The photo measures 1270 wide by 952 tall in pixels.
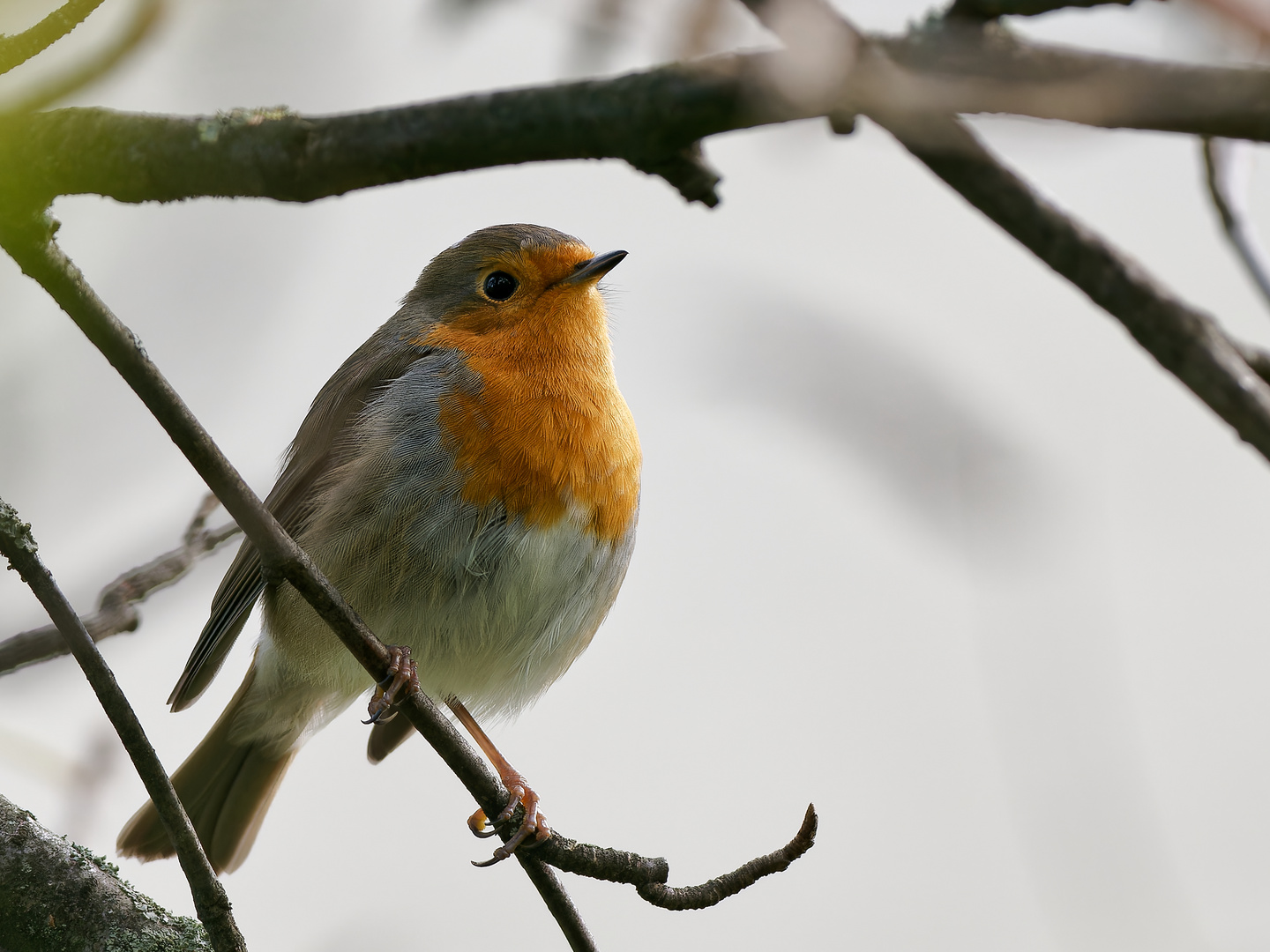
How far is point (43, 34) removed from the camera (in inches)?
62.9

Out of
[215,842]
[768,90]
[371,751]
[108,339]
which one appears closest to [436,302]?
[371,751]

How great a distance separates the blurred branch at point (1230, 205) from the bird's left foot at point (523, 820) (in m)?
2.33

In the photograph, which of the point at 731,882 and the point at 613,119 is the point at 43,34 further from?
the point at 731,882

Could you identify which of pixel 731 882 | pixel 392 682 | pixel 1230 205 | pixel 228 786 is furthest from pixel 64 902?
pixel 1230 205

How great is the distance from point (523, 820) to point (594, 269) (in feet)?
6.31

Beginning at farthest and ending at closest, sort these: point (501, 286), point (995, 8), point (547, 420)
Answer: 1. point (501, 286)
2. point (547, 420)
3. point (995, 8)

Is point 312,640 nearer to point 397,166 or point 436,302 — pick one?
point 436,302

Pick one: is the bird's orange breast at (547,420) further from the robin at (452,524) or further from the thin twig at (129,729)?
the thin twig at (129,729)

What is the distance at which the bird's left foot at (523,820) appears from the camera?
2.95 meters

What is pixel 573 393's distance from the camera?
3740 mm

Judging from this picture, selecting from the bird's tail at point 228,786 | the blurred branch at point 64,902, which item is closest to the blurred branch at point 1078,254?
the blurred branch at point 64,902

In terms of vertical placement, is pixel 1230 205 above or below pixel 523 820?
above

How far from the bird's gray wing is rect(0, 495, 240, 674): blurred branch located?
0.48 ft

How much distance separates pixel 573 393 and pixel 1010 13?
7.59 ft
